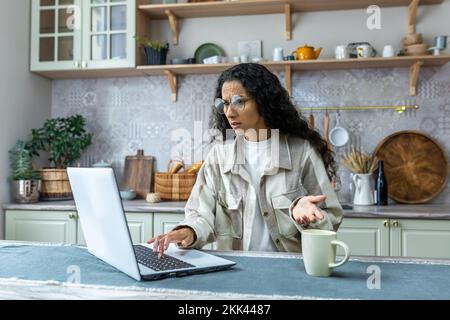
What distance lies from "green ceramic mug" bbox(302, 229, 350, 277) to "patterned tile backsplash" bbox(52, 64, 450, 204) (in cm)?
192

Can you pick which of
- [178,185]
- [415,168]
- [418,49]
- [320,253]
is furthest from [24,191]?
[418,49]

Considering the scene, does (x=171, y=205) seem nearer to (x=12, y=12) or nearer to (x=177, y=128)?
(x=177, y=128)

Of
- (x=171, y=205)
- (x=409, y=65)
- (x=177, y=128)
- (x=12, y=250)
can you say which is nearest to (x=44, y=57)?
(x=177, y=128)

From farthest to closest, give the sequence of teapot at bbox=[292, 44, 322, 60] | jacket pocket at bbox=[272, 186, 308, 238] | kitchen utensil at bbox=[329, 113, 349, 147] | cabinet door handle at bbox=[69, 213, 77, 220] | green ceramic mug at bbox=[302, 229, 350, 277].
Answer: kitchen utensil at bbox=[329, 113, 349, 147] < teapot at bbox=[292, 44, 322, 60] < cabinet door handle at bbox=[69, 213, 77, 220] < jacket pocket at bbox=[272, 186, 308, 238] < green ceramic mug at bbox=[302, 229, 350, 277]

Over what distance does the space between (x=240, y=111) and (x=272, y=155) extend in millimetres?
196

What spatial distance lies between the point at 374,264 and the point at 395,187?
5.74 ft

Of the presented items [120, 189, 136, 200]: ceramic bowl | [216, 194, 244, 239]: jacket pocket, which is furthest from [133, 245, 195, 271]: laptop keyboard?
[120, 189, 136, 200]: ceramic bowl

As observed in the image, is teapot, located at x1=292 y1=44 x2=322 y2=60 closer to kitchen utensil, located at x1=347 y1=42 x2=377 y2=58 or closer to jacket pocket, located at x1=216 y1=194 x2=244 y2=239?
kitchen utensil, located at x1=347 y1=42 x2=377 y2=58

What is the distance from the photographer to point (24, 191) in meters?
2.70

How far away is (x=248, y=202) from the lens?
157cm

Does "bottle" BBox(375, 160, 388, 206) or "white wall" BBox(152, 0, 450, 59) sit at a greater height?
"white wall" BBox(152, 0, 450, 59)

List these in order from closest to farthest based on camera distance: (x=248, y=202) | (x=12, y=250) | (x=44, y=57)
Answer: (x=12, y=250)
(x=248, y=202)
(x=44, y=57)

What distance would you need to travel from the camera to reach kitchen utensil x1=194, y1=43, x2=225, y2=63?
2.95 metres

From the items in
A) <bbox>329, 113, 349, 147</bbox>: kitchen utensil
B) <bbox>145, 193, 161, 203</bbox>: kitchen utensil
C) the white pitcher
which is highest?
<bbox>329, 113, 349, 147</bbox>: kitchen utensil
